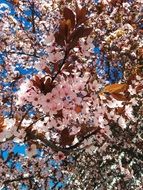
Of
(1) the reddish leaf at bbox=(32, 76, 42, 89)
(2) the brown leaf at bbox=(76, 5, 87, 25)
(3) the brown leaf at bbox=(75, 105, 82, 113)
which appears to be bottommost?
(3) the brown leaf at bbox=(75, 105, 82, 113)

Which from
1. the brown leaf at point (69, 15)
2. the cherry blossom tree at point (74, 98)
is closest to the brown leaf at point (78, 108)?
the cherry blossom tree at point (74, 98)

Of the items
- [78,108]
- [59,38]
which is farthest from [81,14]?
[78,108]

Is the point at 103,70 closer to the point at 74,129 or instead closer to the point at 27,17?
the point at 27,17

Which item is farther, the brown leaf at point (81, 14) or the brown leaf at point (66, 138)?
the brown leaf at point (66, 138)

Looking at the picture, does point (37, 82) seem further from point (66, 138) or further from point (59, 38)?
point (66, 138)

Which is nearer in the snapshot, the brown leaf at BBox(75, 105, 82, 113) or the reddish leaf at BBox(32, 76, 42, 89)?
the reddish leaf at BBox(32, 76, 42, 89)

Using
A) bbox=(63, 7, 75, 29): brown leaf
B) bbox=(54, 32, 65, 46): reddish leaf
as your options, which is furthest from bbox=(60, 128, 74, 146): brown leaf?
bbox=(63, 7, 75, 29): brown leaf

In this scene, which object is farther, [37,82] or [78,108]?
[78,108]

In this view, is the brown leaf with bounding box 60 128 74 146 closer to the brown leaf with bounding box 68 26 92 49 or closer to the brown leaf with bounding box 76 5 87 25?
the brown leaf with bounding box 68 26 92 49

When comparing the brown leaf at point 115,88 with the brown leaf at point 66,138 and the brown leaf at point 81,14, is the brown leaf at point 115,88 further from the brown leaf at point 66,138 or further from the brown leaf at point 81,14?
the brown leaf at point 81,14
